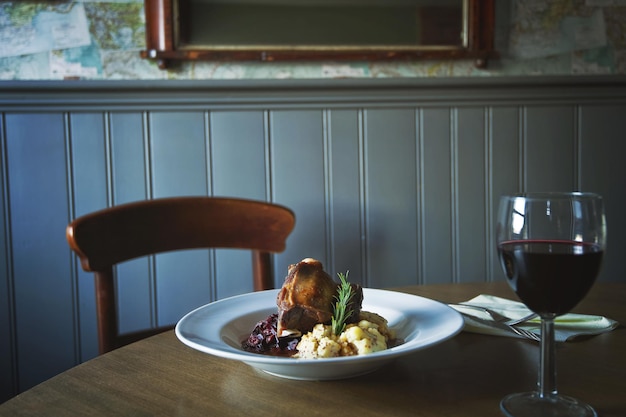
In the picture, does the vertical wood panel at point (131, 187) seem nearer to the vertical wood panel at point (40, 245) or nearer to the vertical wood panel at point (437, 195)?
the vertical wood panel at point (40, 245)

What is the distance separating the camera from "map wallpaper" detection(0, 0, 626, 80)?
158 cm

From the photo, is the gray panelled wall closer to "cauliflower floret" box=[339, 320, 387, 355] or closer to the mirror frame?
the mirror frame

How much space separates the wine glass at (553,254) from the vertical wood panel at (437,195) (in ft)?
4.37

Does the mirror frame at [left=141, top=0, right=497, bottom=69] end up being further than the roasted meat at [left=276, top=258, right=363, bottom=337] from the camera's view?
Yes

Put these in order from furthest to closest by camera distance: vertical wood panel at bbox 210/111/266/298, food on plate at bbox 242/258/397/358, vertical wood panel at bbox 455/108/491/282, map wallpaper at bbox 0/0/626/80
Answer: vertical wood panel at bbox 455/108/491/282 → vertical wood panel at bbox 210/111/266/298 → map wallpaper at bbox 0/0/626/80 → food on plate at bbox 242/258/397/358

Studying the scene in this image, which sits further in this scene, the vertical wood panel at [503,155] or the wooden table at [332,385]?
the vertical wood panel at [503,155]

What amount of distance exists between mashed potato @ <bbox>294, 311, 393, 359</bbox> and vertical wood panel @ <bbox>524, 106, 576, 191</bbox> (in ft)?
4.74

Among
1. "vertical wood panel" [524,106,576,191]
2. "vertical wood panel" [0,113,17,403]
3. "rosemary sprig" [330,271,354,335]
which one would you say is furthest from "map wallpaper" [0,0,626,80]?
"rosemary sprig" [330,271,354,335]

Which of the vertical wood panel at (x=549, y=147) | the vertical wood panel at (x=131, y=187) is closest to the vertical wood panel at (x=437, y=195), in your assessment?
the vertical wood panel at (x=549, y=147)

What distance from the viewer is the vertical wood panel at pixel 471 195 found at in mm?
1799

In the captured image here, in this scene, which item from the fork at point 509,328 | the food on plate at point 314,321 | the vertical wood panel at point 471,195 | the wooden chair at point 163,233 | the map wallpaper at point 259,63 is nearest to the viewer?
the food on plate at point 314,321

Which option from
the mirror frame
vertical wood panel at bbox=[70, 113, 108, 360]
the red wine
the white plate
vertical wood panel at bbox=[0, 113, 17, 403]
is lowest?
vertical wood panel at bbox=[0, 113, 17, 403]

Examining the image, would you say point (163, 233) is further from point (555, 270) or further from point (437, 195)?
point (437, 195)

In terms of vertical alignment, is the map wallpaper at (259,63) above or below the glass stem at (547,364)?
above
